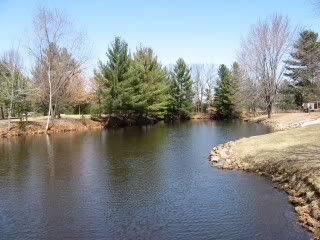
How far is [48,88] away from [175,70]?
30.9m

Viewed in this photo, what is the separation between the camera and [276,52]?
55.6 metres

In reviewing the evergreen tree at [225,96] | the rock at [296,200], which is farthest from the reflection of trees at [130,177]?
the evergreen tree at [225,96]

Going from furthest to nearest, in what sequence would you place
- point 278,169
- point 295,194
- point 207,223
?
point 278,169 → point 295,194 → point 207,223

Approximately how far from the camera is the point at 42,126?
46.8 meters

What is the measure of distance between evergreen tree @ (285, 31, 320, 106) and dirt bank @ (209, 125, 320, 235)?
3313cm

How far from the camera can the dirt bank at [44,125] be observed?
42800mm

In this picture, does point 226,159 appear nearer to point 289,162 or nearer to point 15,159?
point 289,162

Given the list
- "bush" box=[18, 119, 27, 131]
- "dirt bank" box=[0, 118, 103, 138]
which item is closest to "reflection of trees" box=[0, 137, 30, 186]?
"dirt bank" box=[0, 118, 103, 138]

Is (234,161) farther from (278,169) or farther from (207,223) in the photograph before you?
(207,223)

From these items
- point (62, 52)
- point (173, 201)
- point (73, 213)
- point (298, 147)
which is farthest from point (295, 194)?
point (62, 52)

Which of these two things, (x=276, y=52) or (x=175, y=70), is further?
(x=175, y=70)

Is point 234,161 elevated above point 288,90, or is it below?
below

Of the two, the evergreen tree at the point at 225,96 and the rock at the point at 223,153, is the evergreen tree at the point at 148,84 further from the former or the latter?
the rock at the point at 223,153

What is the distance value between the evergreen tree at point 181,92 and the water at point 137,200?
47.1m
